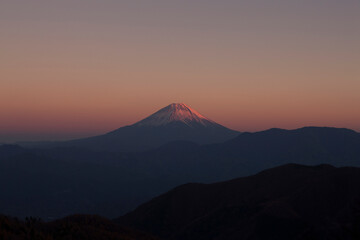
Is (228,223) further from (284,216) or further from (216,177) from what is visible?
(216,177)

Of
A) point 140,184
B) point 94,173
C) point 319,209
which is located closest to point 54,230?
point 319,209

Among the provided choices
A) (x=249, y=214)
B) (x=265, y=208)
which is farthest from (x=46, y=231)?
(x=249, y=214)

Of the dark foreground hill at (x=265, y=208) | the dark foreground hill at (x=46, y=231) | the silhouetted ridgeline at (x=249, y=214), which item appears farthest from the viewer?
the dark foreground hill at (x=265, y=208)

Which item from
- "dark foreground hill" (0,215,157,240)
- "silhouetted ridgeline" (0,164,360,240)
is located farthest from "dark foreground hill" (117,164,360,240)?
"dark foreground hill" (0,215,157,240)

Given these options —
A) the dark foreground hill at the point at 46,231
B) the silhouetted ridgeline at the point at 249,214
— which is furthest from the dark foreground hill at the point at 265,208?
the dark foreground hill at the point at 46,231

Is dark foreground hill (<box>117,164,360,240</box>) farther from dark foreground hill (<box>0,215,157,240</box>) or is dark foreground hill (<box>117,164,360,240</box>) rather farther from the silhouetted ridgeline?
dark foreground hill (<box>0,215,157,240</box>)

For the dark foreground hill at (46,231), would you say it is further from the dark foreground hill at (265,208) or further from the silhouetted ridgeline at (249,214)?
the dark foreground hill at (265,208)

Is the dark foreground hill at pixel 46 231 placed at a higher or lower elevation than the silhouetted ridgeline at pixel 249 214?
higher

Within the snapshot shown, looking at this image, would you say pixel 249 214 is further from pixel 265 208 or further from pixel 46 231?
pixel 46 231
